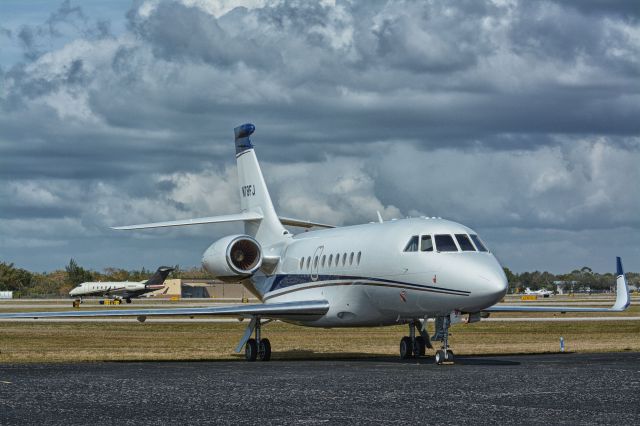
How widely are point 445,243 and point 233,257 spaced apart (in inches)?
434

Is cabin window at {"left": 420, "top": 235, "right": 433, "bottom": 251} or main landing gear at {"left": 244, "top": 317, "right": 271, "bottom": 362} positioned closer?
cabin window at {"left": 420, "top": 235, "right": 433, "bottom": 251}

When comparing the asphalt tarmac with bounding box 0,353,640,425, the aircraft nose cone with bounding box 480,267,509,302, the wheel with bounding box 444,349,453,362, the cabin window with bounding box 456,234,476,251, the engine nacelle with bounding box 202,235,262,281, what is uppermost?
the engine nacelle with bounding box 202,235,262,281

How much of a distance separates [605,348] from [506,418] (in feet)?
71.7

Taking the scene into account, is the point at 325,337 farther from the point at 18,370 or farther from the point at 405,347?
the point at 18,370

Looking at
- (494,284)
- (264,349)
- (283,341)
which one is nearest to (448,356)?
(494,284)

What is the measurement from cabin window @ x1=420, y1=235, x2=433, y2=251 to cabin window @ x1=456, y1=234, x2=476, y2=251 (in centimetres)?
72

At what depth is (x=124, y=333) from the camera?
52281 mm

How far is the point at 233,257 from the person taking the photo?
115ft

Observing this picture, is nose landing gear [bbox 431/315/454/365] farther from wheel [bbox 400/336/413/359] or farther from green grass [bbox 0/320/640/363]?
green grass [bbox 0/320/640/363]

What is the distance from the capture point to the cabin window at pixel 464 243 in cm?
2569

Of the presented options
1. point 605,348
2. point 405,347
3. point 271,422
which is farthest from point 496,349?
point 271,422

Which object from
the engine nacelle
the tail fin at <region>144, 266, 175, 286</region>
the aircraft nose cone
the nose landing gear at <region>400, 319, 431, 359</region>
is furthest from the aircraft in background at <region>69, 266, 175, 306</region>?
the aircraft nose cone

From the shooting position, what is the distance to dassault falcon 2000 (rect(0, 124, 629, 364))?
25.1m

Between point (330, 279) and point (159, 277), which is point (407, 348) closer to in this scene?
point (330, 279)
